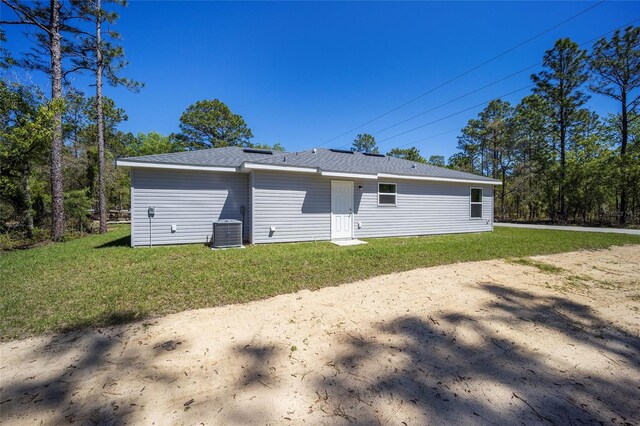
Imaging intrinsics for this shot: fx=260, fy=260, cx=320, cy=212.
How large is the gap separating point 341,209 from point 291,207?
1.95 m

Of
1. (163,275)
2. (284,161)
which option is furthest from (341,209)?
(163,275)

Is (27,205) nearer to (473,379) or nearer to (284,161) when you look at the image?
(284,161)

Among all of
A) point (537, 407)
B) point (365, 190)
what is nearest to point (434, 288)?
point (537, 407)

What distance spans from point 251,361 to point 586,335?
3631 mm

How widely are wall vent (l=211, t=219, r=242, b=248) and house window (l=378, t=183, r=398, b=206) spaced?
5527mm

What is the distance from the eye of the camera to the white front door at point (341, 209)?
9617 millimetres

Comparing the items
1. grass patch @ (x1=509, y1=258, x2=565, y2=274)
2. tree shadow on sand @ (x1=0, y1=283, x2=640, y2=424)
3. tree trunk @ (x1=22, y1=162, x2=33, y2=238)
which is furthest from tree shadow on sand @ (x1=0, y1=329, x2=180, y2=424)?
tree trunk @ (x1=22, y1=162, x2=33, y2=238)

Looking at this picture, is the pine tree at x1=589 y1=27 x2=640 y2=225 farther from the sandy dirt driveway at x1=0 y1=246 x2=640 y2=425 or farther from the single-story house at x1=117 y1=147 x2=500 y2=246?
the sandy dirt driveway at x1=0 y1=246 x2=640 y2=425

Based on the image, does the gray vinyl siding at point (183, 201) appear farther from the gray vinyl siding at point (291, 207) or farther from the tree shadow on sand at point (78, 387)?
the tree shadow on sand at point (78, 387)

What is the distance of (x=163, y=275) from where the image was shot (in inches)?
188

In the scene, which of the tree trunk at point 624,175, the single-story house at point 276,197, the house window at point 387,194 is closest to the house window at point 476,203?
the single-story house at point 276,197

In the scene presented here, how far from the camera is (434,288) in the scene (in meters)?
4.30

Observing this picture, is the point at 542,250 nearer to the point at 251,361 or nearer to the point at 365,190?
the point at 365,190

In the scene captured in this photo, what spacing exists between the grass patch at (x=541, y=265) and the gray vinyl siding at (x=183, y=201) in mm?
7916
